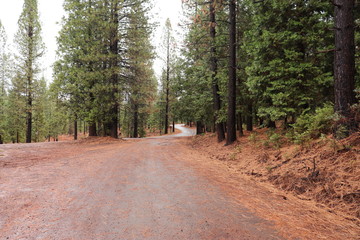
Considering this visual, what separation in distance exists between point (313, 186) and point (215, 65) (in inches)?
395

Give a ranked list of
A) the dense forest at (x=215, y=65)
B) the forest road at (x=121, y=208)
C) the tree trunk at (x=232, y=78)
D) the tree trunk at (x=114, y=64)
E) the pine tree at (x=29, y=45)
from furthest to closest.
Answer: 1. the pine tree at (x=29, y=45)
2. the tree trunk at (x=114, y=64)
3. the tree trunk at (x=232, y=78)
4. the dense forest at (x=215, y=65)
5. the forest road at (x=121, y=208)

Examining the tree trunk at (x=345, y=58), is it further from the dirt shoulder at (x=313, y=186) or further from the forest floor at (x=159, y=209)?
the forest floor at (x=159, y=209)

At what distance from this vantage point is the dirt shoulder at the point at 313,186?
2674mm

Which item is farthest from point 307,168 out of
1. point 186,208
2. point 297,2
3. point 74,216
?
point 297,2

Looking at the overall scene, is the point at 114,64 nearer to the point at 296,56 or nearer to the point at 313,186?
the point at 296,56

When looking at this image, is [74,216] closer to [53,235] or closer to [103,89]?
[53,235]

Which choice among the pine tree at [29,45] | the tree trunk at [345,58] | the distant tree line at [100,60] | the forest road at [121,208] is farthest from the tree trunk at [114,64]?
the tree trunk at [345,58]

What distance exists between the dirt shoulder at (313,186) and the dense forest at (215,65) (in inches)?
30.6

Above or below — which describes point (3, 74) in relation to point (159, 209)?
above

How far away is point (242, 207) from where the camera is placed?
3143 mm

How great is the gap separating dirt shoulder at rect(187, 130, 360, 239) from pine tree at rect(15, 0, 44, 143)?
81.5 ft

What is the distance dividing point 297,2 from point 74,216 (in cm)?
1026

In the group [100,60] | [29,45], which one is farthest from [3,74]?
[100,60]

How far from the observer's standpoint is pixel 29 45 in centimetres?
2041
